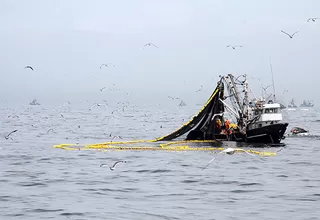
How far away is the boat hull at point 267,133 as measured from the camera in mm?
49812

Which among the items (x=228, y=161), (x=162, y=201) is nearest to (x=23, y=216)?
(x=162, y=201)

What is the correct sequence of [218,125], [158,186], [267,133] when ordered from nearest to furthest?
1. [158,186]
2. [267,133]
3. [218,125]

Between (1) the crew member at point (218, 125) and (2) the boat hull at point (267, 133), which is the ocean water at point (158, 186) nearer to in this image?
(2) the boat hull at point (267, 133)

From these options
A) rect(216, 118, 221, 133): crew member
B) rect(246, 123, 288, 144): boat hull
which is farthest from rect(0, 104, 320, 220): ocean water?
rect(216, 118, 221, 133): crew member

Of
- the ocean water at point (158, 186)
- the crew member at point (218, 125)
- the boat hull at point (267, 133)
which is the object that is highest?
the crew member at point (218, 125)

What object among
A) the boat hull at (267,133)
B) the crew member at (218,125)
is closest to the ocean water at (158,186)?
the boat hull at (267,133)

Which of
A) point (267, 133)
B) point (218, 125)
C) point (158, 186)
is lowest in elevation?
point (158, 186)

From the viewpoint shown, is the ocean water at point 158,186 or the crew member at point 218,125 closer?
the ocean water at point 158,186

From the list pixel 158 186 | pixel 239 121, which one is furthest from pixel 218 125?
pixel 158 186

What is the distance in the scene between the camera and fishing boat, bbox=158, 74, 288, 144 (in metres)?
50.0

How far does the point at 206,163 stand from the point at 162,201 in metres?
14.5

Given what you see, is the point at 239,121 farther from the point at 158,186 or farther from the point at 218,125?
the point at 158,186

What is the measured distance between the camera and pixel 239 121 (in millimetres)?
52594

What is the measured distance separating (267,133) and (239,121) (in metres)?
3.48
